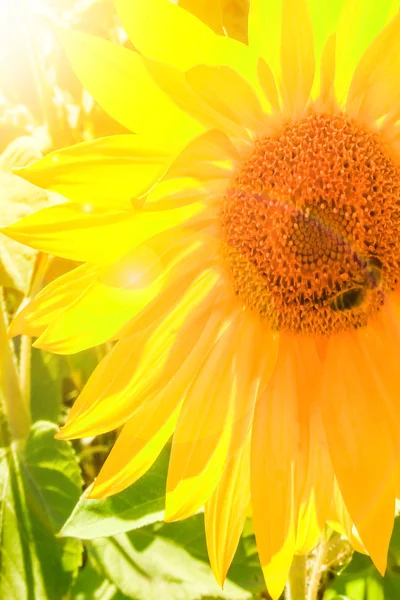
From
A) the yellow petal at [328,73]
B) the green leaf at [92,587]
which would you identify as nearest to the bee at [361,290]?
the yellow petal at [328,73]

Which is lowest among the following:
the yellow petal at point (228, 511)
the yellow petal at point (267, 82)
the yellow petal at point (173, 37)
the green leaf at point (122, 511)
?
the yellow petal at point (228, 511)

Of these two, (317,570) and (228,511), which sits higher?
(228,511)

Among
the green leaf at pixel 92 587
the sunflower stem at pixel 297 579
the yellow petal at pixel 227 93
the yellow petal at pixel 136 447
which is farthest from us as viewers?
the green leaf at pixel 92 587

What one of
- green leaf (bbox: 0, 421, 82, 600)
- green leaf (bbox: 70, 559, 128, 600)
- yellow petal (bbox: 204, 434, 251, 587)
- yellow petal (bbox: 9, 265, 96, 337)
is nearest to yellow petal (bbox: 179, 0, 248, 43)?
yellow petal (bbox: 9, 265, 96, 337)

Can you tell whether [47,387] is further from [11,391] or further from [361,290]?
[361,290]

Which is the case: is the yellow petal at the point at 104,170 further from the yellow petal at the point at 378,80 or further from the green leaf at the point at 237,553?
the green leaf at the point at 237,553

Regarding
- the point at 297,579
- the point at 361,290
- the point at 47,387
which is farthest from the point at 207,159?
the point at 47,387

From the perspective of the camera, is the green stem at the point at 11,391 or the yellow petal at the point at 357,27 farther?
the green stem at the point at 11,391
